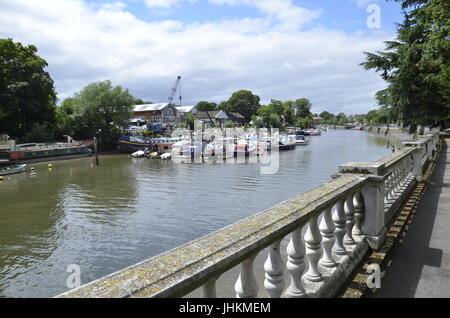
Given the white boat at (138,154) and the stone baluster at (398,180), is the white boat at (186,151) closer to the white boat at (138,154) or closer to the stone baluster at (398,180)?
the white boat at (138,154)

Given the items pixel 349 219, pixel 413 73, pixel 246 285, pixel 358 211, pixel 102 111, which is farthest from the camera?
pixel 102 111

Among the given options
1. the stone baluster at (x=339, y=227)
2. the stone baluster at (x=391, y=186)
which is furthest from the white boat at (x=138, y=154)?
the stone baluster at (x=339, y=227)

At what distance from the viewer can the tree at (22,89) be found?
44.9 m

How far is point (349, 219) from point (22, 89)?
53123 millimetres

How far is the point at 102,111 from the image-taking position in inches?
2325

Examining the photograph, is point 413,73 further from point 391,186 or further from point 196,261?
point 196,261

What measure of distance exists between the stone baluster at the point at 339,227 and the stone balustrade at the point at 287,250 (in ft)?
0.04

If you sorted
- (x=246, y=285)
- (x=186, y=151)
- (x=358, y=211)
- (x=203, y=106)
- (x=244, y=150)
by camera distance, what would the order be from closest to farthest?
(x=246, y=285)
(x=358, y=211)
(x=244, y=150)
(x=186, y=151)
(x=203, y=106)

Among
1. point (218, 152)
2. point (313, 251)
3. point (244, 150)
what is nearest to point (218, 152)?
point (218, 152)

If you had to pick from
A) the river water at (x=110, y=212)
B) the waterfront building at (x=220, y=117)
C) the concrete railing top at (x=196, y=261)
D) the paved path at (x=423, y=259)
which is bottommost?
the river water at (x=110, y=212)

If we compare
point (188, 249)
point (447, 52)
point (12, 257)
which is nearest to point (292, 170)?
point (447, 52)

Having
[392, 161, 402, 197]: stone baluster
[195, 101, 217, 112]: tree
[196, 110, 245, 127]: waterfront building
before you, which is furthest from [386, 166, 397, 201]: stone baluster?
[195, 101, 217, 112]: tree

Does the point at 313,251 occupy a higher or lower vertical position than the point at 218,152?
higher
